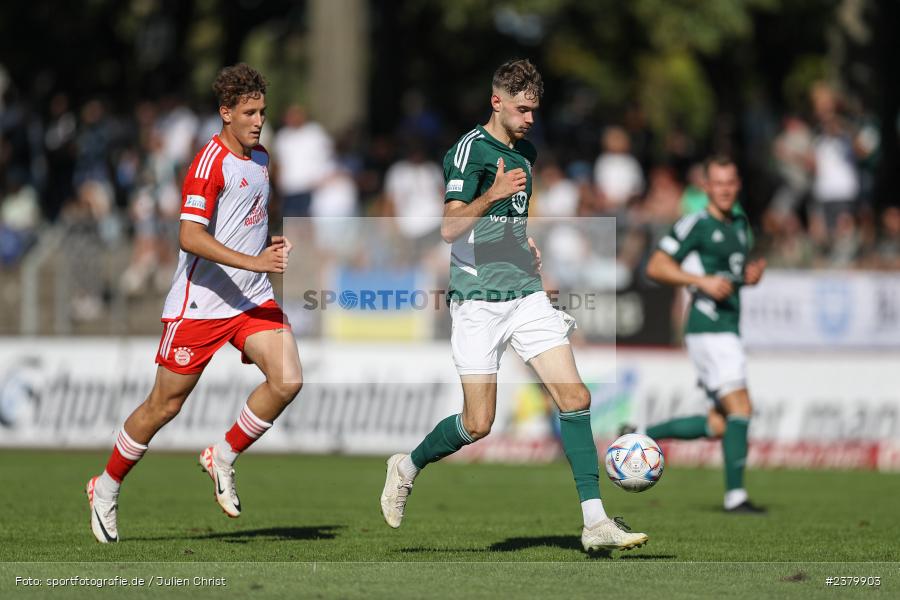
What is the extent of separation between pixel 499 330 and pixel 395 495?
119cm

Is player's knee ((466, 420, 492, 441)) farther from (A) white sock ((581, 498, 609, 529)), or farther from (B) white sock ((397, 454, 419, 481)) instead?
(A) white sock ((581, 498, 609, 529))

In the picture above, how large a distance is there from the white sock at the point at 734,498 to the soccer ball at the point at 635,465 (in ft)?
9.78

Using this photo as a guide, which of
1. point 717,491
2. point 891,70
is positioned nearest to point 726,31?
point 891,70

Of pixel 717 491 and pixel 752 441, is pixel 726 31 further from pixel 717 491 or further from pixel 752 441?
pixel 717 491

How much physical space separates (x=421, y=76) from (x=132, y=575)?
115 ft

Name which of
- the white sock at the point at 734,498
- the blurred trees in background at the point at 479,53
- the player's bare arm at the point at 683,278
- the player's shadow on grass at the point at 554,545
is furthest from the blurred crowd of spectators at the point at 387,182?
the player's shadow on grass at the point at 554,545

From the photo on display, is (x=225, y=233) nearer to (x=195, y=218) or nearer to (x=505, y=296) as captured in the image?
(x=195, y=218)

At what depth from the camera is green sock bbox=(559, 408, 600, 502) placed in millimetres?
8734

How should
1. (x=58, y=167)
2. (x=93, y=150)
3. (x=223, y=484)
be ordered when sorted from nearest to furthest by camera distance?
1. (x=223, y=484)
2. (x=93, y=150)
3. (x=58, y=167)

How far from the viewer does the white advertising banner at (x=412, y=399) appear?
18.3m

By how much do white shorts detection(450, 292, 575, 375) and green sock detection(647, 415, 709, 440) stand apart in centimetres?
392

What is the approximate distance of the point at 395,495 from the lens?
361 inches

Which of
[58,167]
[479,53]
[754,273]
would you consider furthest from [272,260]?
[479,53]

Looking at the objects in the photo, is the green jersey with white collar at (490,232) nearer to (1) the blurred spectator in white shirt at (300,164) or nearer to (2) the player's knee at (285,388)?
(2) the player's knee at (285,388)
